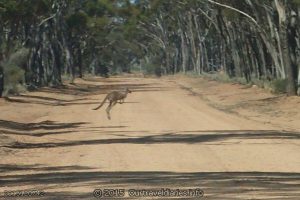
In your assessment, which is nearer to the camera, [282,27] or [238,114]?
[238,114]

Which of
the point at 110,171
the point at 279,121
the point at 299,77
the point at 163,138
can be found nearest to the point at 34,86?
the point at 299,77

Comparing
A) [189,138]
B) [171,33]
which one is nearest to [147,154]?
[189,138]

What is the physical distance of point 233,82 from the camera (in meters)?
53.8

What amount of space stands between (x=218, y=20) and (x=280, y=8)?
22251mm

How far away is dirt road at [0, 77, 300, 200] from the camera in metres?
11.2

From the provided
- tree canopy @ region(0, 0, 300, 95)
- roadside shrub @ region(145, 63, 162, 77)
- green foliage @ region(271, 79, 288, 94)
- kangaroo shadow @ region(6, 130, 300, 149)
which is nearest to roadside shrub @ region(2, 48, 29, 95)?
tree canopy @ region(0, 0, 300, 95)

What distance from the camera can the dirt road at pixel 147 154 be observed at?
36.8ft

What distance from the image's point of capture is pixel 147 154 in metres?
16.0

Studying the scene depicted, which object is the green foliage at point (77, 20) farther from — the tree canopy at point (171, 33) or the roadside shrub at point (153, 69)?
the roadside shrub at point (153, 69)

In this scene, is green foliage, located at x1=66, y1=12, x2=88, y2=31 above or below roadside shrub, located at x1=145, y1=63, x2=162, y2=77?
above

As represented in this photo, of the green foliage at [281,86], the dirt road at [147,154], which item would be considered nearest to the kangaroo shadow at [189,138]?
the dirt road at [147,154]

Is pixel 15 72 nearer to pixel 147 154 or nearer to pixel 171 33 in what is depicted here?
pixel 147 154

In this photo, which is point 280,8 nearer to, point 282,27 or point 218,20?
point 282,27

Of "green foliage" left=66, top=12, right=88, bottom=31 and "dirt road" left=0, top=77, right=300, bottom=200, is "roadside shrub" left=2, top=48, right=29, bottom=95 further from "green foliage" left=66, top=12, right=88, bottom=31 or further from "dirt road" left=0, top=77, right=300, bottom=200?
"green foliage" left=66, top=12, right=88, bottom=31
